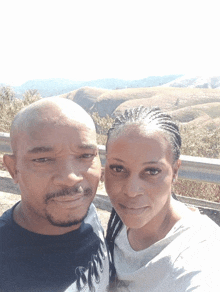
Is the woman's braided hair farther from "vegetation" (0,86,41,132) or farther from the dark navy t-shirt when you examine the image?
"vegetation" (0,86,41,132)

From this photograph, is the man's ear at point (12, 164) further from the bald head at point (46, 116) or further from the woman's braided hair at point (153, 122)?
the woman's braided hair at point (153, 122)

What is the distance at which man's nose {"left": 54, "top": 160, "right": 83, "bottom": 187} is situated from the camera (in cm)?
133

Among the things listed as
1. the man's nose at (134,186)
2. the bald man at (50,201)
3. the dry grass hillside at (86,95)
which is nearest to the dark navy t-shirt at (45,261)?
the bald man at (50,201)

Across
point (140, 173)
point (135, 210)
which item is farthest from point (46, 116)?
point (135, 210)

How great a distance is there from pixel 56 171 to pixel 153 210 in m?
0.53

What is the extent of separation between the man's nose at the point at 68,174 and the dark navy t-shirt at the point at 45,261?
0.31 m

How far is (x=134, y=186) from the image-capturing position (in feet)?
4.76

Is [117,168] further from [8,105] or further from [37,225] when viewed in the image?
[8,105]

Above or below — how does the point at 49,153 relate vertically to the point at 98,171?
above

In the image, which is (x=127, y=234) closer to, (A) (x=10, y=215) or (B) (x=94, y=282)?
(B) (x=94, y=282)

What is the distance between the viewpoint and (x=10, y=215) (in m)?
1.50

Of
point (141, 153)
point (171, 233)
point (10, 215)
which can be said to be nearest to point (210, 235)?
point (171, 233)

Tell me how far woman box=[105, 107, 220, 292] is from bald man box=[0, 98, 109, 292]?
146 millimetres

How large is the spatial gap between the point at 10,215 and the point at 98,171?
493mm
